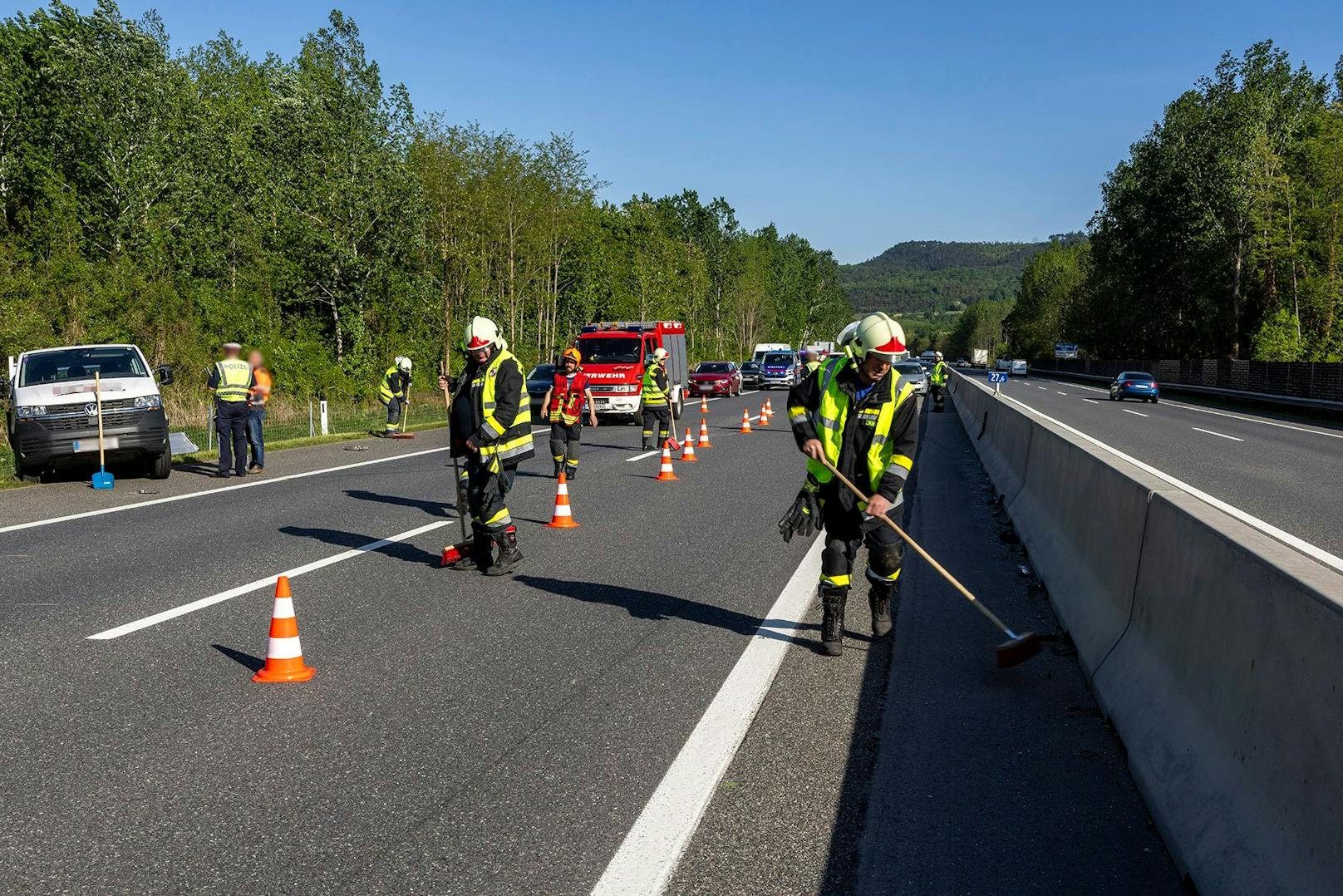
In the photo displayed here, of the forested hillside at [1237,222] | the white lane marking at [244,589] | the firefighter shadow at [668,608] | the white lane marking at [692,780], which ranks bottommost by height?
the white lane marking at [244,589]

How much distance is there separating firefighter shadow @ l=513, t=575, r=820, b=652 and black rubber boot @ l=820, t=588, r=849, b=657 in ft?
0.41

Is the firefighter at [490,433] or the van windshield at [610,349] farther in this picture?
the van windshield at [610,349]

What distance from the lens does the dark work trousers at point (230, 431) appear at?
50.6ft

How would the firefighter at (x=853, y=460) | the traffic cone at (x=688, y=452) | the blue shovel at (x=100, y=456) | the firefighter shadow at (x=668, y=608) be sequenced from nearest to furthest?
the firefighter at (x=853, y=460), the firefighter shadow at (x=668, y=608), the blue shovel at (x=100, y=456), the traffic cone at (x=688, y=452)

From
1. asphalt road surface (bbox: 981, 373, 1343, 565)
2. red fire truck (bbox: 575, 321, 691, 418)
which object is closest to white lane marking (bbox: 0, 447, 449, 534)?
red fire truck (bbox: 575, 321, 691, 418)

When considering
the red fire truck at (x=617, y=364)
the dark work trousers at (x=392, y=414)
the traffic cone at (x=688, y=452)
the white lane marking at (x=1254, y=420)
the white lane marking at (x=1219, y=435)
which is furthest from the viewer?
the red fire truck at (x=617, y=364)

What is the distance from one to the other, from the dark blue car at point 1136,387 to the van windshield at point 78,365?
38.8 meters

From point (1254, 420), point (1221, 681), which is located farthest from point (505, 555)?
point (1254, 420)

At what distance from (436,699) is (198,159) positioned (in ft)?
131

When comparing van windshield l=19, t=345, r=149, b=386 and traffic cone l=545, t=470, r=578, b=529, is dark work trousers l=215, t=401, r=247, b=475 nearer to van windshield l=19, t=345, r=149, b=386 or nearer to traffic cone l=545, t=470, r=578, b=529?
van windshield l=19, t=345, r=149, b=386

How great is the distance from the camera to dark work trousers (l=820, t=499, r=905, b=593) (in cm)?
623

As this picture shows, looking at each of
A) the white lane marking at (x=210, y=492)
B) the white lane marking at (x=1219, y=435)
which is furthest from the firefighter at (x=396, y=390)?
the white lane marking at (x=1219, y=435)

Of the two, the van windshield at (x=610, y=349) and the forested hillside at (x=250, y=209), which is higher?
the forested hillside at (x=250, y=209)

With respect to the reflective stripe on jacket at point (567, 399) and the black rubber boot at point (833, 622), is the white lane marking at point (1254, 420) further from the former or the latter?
the black rubber boot at point (833, 622)
